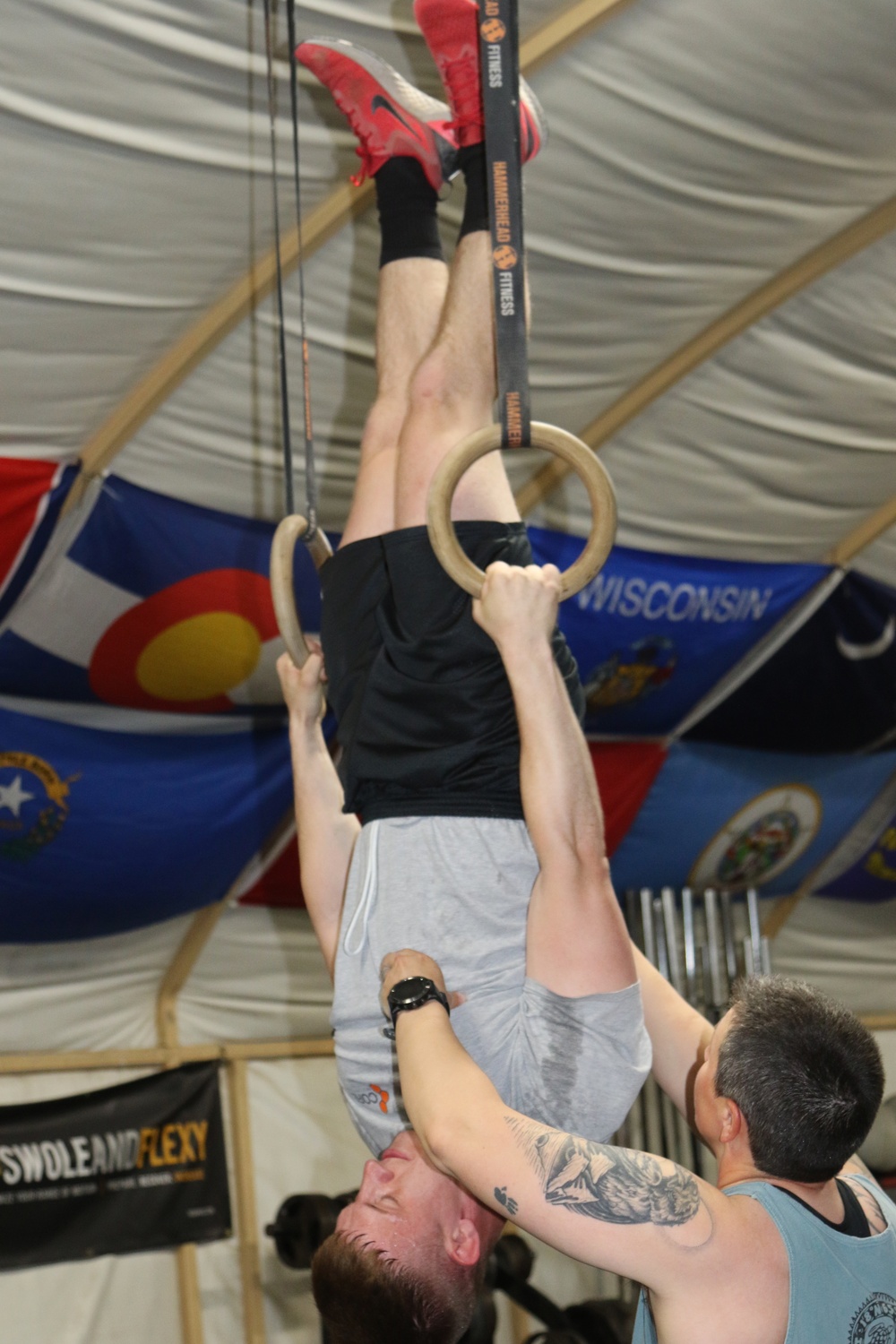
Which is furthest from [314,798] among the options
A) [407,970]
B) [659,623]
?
[659,623]

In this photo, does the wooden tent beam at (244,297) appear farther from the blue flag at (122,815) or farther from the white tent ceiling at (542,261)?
the blue flag at (122,815)

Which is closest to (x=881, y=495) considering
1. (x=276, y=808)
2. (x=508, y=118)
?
(x=276, y=808)

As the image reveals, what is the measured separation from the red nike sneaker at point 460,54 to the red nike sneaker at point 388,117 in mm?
136

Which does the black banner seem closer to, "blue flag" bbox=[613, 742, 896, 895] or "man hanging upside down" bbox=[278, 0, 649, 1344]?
"blue flag" bbox=[613, 742, 896, 895]

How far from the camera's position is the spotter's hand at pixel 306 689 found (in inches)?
102

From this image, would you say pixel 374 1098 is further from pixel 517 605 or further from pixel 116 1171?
pixel 116 1171

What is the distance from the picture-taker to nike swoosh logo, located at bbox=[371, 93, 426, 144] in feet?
8.04

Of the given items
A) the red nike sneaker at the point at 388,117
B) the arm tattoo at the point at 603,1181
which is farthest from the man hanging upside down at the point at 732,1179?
the red nike sneaker at the point at 388,117

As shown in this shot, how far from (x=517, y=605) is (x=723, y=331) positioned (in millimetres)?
3093

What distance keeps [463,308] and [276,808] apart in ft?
12.1

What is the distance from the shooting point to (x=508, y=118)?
2.06 meters

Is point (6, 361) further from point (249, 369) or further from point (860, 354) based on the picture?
point (860, 354)

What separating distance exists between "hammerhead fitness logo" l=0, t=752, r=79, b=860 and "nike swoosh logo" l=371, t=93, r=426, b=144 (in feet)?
10.1

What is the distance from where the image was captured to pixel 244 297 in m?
4.04
